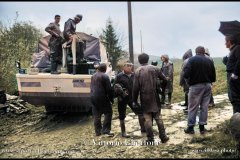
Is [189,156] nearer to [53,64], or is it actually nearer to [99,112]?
[99,112]

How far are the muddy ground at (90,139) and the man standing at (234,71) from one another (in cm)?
84

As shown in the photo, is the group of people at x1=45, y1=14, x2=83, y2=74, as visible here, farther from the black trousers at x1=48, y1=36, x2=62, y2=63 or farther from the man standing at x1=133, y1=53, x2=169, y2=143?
the man standing at x1=133, y1=53, x2=169, y2=143

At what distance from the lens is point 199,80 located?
7438mm

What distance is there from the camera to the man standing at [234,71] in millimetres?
7082

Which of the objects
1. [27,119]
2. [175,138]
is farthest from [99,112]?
[27,119]

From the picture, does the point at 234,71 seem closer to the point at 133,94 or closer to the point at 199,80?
the point at 199,80

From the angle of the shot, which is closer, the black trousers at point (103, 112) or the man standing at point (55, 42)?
the black trousers at point (103, 112)

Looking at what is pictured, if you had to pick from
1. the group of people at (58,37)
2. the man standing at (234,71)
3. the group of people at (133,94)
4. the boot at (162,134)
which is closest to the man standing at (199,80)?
the man standing at (234,71)

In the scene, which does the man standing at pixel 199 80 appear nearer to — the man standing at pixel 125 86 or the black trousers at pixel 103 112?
the man standing at pixel 125 86

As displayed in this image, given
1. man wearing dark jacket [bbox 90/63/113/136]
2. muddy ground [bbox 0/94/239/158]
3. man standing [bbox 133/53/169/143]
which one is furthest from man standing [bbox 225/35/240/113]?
man wearing dark jacket [bbox 90/63/113/136]

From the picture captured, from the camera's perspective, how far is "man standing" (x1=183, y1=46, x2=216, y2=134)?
7.41 metres

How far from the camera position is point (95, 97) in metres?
8.05

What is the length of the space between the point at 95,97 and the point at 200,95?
2.32 m

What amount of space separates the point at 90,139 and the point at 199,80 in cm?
275
